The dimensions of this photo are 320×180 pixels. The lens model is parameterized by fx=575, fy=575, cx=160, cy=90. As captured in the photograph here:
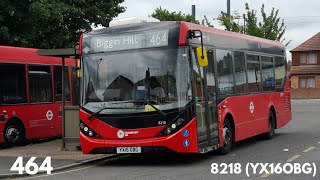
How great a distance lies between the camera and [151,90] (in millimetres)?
11875

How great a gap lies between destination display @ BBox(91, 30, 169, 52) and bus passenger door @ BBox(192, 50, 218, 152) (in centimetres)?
83

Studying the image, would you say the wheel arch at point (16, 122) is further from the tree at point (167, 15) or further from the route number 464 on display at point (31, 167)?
the tree at point (167, 15)

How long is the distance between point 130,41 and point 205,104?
6.99ft

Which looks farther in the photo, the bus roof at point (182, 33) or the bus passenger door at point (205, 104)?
the bus passenger door at point (205, 104)

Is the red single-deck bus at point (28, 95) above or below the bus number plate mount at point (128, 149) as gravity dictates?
above

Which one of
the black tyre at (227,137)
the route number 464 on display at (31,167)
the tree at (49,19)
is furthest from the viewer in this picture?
the tree at (49,19)

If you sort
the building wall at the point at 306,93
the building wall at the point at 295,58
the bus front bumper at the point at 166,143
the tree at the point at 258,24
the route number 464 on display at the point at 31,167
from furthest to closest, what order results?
the building wall at the point at 295,58
the building wall at the point at 306,93
the tree at the point at 258,24
the route number 464 on display at the point at 31,167
the bus front bumper at the point at 166,143

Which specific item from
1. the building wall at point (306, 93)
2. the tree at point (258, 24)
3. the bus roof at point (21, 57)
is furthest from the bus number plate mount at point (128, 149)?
the building wall at point (306, 93)

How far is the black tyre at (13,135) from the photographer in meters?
16.7

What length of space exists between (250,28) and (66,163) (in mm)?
33289

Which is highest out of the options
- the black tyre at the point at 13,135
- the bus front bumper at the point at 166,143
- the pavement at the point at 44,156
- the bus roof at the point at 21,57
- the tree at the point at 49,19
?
the tree at the point at 49,19

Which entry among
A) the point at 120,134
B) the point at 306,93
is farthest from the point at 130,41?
the point at 306,93

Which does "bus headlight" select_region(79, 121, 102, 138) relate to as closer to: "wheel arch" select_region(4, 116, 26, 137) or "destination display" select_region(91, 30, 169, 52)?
"destination display" select_region(91, 30, 169, 52)

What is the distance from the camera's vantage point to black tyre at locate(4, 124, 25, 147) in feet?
54.9
